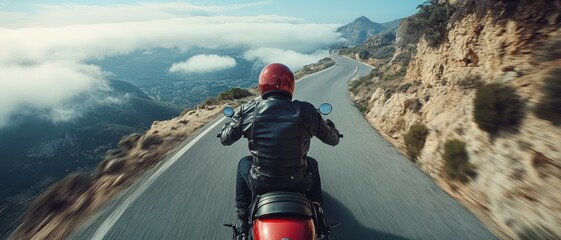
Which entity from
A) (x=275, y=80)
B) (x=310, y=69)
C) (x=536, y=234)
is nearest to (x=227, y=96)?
(x=275, y=80)

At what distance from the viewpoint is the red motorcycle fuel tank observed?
7.82ft

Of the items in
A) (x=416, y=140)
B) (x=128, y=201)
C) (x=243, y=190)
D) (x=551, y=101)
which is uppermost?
(x=551, y=101)

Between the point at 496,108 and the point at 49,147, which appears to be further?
the point at 49,147

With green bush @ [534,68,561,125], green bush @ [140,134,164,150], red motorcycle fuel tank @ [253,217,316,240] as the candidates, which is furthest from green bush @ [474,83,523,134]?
green bush @ [140,134,164,150]

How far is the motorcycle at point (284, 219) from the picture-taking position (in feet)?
7.91

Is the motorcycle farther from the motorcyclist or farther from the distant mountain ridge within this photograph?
the distant mountain ridge

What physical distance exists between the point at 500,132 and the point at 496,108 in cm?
52

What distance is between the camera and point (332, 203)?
475 centimetres

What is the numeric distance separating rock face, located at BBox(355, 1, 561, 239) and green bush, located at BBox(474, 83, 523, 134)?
122mm

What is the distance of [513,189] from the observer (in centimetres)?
441

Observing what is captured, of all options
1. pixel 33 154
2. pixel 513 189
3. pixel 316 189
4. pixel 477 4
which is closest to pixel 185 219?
pixel 316 189

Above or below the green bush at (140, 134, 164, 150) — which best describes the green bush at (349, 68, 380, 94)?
below

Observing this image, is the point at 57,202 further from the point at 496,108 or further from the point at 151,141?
the point at 496,108

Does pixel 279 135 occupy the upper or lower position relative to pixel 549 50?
lower
